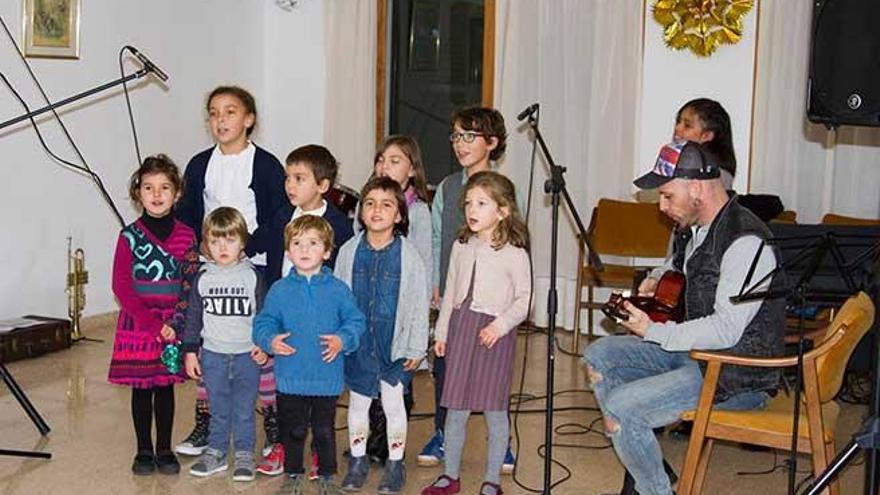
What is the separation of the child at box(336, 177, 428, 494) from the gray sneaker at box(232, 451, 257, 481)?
1.35 ft

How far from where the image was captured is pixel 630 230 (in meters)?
6.59

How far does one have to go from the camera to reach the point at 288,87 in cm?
801

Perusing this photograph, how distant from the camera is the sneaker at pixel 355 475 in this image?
13.5 ft

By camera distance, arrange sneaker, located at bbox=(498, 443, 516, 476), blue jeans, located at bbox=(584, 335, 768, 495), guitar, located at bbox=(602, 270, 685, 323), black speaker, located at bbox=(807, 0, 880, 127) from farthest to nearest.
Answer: sneaker, located at bbox=(498, 443, 516, 476) < guitar, located at bbox=(602, 270, 685, 323) < blue jeans, located at bbox=(584, 335, 768, 495) < black speaker, located at bbox=(807, 0, 880, 127)

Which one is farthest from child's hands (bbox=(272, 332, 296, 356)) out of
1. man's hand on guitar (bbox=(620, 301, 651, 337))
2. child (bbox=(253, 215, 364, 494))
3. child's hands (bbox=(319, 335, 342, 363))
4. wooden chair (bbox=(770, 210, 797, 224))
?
wooden chair (bbox=(770, 210, 797, 224))

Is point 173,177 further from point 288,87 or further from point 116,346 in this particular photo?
point 288,87

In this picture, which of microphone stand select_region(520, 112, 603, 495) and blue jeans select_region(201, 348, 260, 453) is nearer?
microphone stand select_region(520, 112, 603, 495)

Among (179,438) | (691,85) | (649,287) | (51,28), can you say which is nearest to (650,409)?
(649,287)

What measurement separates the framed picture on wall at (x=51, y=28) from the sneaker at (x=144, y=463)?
273cm

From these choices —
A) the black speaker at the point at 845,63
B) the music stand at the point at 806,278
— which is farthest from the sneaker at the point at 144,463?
the black speaker at the point at 845,63

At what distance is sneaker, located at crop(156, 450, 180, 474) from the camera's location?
13.9ft

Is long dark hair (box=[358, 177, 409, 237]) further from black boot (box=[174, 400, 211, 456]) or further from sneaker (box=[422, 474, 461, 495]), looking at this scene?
black boot (box=[174, 400, 211, 456])

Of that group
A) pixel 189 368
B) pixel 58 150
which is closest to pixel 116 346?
pixel 189 368

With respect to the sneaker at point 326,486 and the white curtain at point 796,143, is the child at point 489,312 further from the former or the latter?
the white curtain at point 796,143
